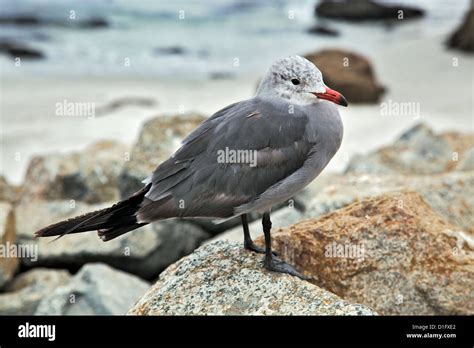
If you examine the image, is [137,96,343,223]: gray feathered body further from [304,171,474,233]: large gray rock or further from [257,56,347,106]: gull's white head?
[304,171,474,233]: large gray rock

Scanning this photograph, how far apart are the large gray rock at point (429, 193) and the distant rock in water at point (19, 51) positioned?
16187 mm

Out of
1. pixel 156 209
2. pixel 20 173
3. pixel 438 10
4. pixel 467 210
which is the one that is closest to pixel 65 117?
pixel 20 173

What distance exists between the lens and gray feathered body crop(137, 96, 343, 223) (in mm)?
4324

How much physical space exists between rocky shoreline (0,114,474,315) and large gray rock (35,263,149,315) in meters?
0.01

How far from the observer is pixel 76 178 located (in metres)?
9.00

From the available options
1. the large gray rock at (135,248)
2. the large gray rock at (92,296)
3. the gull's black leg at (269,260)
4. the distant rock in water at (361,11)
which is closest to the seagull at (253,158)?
the gull's black leg at (269,260)

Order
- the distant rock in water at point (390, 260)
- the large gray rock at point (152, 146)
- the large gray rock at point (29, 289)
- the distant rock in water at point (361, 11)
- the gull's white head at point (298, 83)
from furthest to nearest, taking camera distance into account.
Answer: the distant rock in water at point (361, 11)
the large gray rock at point (152, 146)
the large gray rock at point (29, 289)
the distant rock in water at point (390, 260)
the gull's white head at point (298, 83)

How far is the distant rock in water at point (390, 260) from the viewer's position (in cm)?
484

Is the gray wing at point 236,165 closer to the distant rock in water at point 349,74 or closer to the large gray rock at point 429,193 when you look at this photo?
the large gray rock at point 429,193

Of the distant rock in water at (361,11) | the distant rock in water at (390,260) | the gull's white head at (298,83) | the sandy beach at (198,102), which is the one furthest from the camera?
the distant rock in water at (361,11)

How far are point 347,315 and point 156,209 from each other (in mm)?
1194

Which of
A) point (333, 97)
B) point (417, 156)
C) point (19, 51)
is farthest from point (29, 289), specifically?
point (19, 51)

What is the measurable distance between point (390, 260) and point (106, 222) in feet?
6.17

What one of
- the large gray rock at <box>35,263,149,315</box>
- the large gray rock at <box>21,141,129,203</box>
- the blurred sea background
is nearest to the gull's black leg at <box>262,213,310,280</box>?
the large gray rock at <box>35,263,149,315</box>
